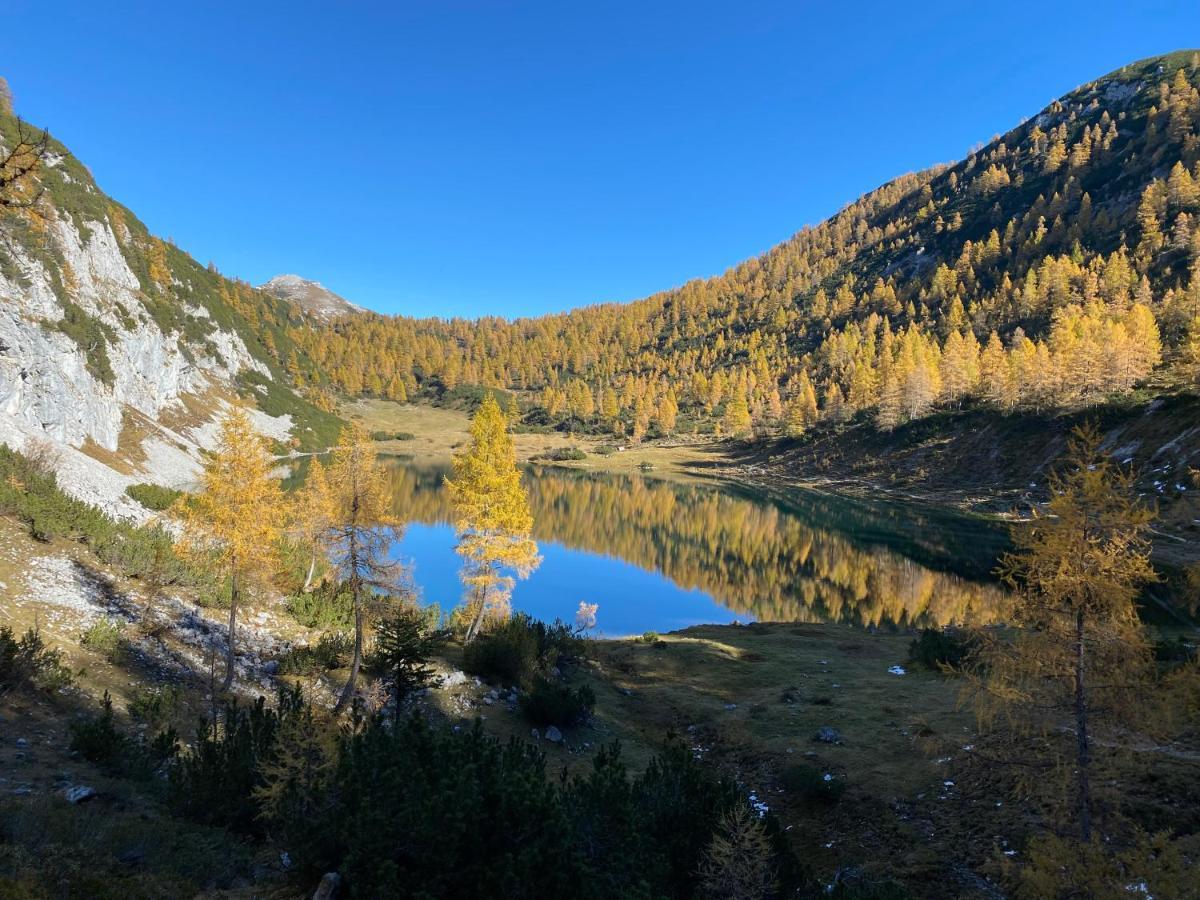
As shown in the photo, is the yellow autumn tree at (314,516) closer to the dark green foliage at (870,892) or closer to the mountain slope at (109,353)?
the mountain slope at (109,353)

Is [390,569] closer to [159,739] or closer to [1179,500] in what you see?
[159,739]

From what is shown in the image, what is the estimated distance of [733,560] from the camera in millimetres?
56906

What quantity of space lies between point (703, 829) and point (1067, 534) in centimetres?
758

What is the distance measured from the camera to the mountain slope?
4112 cm

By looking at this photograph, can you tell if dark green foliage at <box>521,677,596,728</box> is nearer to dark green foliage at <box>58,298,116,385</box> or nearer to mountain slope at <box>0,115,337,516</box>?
mountain slope at <box>0,115,337,516</box>

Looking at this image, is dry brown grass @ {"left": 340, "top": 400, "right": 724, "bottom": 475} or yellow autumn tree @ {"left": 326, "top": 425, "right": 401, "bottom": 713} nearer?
yellow autumn tree @ {"left": 326, "top": 425, "right": 401, "bottom": 713}

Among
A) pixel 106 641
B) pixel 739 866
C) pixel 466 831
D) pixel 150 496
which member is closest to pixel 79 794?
pixel 466 831

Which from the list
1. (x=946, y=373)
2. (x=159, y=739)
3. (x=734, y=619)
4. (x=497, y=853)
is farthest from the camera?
(x=946, y=373)

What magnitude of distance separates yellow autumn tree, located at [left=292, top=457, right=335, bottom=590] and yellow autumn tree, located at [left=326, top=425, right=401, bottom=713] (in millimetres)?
237

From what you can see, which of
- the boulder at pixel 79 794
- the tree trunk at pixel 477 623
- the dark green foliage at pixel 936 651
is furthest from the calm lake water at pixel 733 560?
the boulder at pixel 79 794

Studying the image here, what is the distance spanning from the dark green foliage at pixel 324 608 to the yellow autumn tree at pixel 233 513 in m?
6.30

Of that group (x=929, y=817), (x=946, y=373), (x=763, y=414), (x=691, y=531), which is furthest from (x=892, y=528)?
(x=763, y=414)

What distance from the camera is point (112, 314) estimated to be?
73.0 meters

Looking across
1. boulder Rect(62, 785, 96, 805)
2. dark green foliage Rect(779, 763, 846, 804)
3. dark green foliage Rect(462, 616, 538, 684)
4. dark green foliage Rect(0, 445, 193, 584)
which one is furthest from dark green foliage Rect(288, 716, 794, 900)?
dark green foliage Rect(0, 445, 193, 584)
